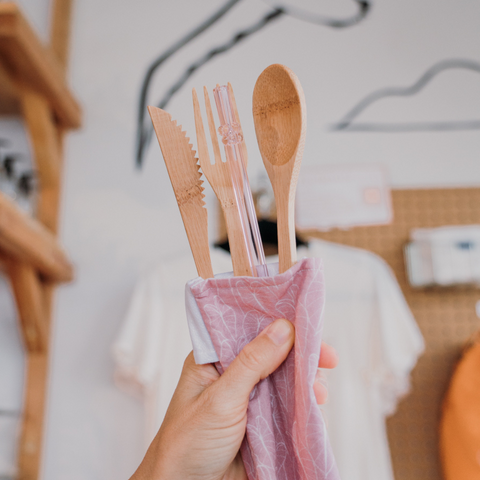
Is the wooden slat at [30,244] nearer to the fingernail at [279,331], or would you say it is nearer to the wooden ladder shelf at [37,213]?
the wooden ladder shelf at [37,213]

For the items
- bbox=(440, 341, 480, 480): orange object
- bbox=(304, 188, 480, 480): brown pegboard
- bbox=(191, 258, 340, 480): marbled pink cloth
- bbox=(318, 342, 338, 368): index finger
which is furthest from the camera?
bbox=(304, 188, 480, 480): brown pegboard

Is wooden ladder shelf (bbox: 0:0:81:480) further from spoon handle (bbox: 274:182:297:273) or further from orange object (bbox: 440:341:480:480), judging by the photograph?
orange object (bbox: 440:341:480:480)

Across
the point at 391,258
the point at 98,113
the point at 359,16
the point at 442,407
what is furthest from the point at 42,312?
the point at 359,16

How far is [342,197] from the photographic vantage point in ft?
4.69

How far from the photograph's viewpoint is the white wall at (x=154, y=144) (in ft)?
4.53

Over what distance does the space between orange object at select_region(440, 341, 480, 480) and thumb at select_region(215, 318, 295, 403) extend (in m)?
0.76

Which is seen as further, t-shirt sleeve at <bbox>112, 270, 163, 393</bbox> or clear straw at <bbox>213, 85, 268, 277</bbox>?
t-shirt sleeve at <bbox>112, 270, 163, 393</bbox>

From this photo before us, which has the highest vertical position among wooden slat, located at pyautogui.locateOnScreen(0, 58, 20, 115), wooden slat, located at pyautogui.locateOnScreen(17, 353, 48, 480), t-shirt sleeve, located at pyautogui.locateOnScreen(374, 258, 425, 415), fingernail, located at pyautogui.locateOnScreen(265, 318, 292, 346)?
wooden slat, located at pyautogui.locateOnScreen(0, 58, 20, 115)

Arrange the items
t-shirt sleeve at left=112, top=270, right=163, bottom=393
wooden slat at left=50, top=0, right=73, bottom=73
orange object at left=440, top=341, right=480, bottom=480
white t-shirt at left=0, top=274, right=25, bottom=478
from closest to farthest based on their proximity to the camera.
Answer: orange object at left=440, top=341, right=480, bottom=480
t-shirt sleeve at left=112, top=270, right=163, bottom=393
white t-shirt at left=0, top=274, right=25, bottom=478
wooden slat at left=50, top=0, right=73, bottom=73

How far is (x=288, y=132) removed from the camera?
478 millimetres

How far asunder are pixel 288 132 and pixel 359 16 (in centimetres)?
137

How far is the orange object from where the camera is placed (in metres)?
1.00

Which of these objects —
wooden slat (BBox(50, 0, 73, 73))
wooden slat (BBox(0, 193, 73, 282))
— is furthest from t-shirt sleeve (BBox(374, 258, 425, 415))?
wooden slat (BBox(50, 0, 73, 73))

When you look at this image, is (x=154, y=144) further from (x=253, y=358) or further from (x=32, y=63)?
(x=253, y=358)
